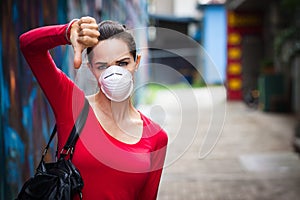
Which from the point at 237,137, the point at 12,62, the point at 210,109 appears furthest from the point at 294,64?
the point at 210,109

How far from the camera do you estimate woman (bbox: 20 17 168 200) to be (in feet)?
6.33

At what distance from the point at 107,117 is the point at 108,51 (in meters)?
0.30

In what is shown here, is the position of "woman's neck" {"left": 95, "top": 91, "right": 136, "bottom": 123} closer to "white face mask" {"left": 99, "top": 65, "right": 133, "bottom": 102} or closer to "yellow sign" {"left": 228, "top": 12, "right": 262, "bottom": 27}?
"white face mask" {"left": 99, "top": 65, "right": 133, "bottom": 102}

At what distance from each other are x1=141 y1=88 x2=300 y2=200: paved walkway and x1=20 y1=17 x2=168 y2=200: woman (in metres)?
0.13

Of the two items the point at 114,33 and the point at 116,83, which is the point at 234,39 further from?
the point at 116,83

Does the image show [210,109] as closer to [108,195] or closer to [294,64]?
[108,195]

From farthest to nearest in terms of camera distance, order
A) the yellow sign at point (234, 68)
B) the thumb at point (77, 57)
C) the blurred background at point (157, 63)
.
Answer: the yellow sign at point (234, 68)
the blurred background at point (157, 63)
the thumb at point (77, 57)

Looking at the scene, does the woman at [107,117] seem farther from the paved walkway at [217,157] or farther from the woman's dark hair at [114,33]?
the paved walkway at [217,157]

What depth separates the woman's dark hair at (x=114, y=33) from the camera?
6.50 feet

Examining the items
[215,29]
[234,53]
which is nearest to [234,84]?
[234,53]

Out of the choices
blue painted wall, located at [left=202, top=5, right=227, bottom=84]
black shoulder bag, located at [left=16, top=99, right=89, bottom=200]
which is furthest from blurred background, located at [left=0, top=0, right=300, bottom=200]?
black shoulder bag, located at [left=16, top=99, right=89, bottom=200]

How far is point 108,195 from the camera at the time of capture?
2088 millimetres

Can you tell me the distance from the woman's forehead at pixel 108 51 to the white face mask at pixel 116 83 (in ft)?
0.20

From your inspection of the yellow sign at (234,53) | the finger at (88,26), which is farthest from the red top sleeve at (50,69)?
the yellow sign at (234,53)
